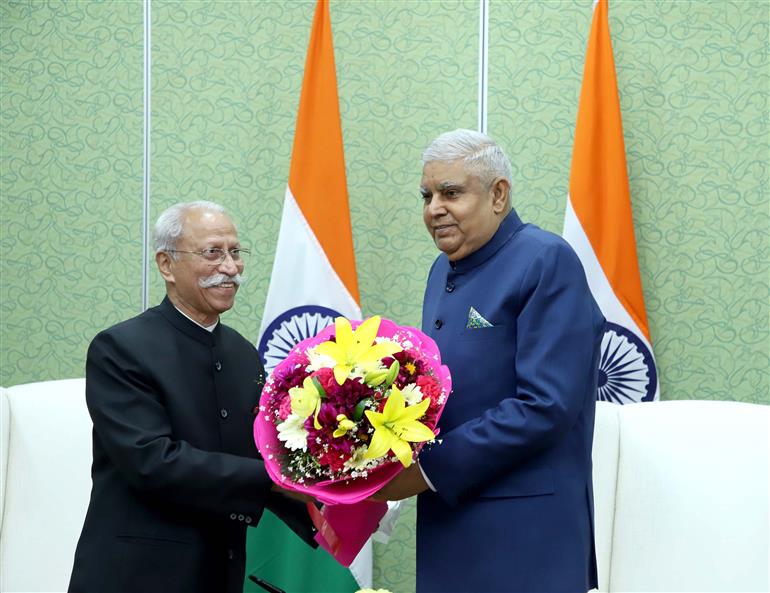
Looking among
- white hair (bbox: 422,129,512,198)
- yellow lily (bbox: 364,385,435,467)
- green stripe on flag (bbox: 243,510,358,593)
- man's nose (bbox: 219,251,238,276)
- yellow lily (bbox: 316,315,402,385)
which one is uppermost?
white hair (bbox: 422,129,512,198)

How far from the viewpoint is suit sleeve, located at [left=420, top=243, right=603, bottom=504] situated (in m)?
1.88

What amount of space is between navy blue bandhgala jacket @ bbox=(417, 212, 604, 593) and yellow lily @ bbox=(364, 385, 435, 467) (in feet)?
0.73

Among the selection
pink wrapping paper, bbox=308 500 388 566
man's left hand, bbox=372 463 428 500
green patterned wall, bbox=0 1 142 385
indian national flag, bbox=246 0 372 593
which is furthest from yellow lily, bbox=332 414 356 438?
green patterned wall, bbox=0 1 142 385

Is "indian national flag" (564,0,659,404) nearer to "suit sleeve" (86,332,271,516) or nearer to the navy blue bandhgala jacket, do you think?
the navy blue bandhgala jacket

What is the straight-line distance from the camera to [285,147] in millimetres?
3656

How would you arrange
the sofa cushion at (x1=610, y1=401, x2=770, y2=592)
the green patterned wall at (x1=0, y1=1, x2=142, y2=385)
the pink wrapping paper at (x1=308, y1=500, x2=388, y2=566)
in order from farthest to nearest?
the green patterned wall at (x1=0, y1=1, x2=142, y2=385), the sofa cushion at (x1=610, y1=401, x2=770, y2=592), the pink wrapping paper at (x1=308, y1=500, x2=388, y2=566)

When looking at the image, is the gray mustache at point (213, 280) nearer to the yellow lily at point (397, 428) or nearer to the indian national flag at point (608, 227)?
the yellow lily at point (397, 428)

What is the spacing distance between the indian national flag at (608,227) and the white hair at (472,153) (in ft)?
4.12

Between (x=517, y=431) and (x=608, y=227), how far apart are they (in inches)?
61.5

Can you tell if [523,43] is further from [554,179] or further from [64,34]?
[64,34]

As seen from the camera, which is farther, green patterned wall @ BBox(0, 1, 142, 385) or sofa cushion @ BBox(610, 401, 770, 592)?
green patterned wall @ BBox(0, 1, 142, 385)

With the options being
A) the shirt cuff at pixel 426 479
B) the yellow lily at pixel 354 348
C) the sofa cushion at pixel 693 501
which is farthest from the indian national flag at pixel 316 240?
the yellow lily at pixel 354 348

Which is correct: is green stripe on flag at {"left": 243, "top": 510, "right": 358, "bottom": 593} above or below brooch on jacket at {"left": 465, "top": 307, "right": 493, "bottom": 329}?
below

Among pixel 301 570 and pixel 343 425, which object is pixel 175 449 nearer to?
pixel 343 425
